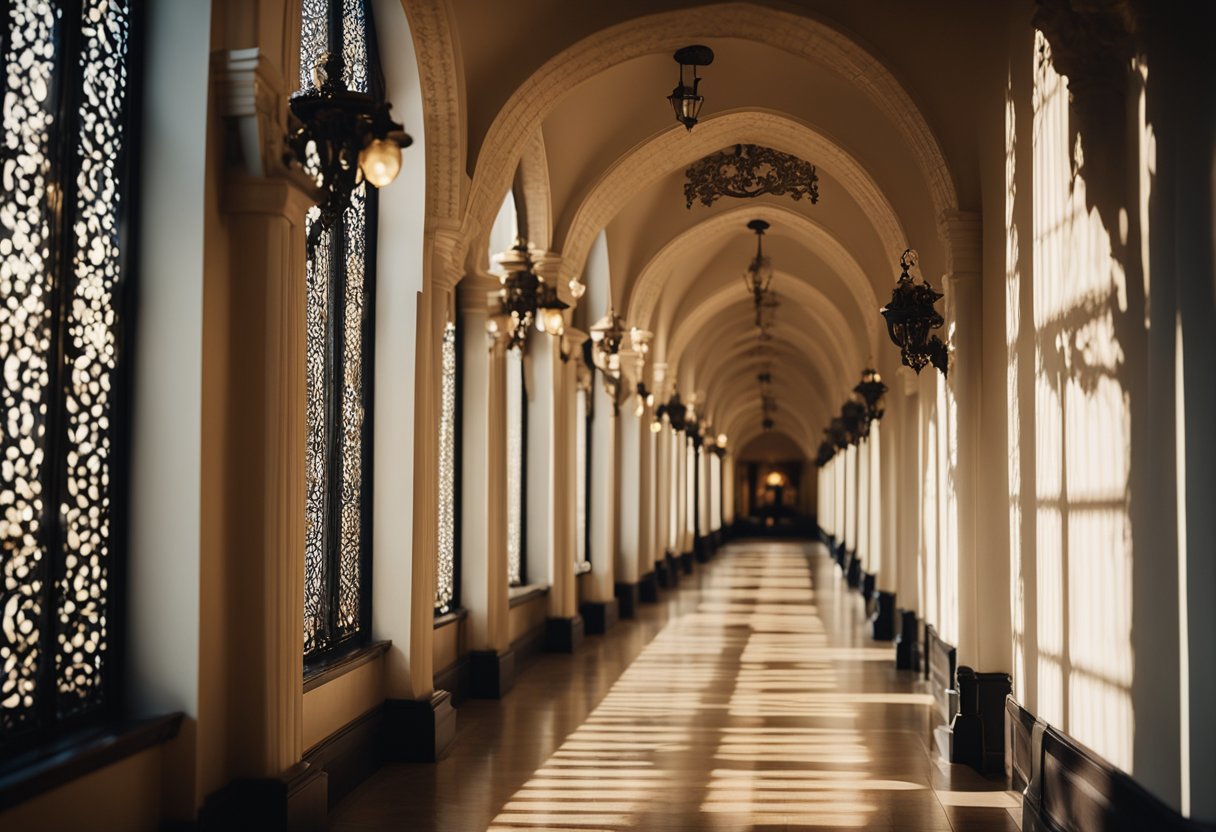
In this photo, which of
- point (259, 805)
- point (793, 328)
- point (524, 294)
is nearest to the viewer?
point (259, 805)

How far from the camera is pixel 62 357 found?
4.34 meters

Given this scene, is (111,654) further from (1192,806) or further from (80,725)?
(1192,806)

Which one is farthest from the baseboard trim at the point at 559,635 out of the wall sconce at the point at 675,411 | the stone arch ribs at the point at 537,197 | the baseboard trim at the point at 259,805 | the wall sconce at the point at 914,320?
the baseboard trim at the point at 259,805

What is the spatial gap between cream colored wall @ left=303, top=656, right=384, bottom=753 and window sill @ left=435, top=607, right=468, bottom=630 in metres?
1.69

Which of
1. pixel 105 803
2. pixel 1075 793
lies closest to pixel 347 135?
pixel 105 803

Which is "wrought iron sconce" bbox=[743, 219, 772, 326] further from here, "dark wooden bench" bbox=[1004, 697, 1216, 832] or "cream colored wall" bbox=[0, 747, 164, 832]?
"cream colored wall" bbox=[0, 747, 164, 832]

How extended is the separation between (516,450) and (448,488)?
2.92 metres

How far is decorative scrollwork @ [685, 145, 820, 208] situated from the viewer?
1382 centimetres

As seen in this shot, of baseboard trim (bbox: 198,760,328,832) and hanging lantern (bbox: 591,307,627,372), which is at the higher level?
hanging lantern (bbox: 591,307,627,372)

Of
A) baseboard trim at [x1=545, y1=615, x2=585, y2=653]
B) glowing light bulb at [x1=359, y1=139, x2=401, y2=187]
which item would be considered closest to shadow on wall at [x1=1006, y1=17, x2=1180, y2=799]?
glowing light bulb at [x1=359, y1=139, x2=401, y2=187]

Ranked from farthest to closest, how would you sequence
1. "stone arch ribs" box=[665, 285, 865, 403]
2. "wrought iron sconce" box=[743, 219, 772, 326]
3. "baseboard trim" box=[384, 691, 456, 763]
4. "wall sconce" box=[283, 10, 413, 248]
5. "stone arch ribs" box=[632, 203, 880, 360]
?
"stone arch ribs" box=[665, 285, 865, 403] → "wrought iron sconce" box=[743, 219, 772, 326] → "stone arch ribs" box=[632, 203, 880, 360] → "baseboard trim" box=[384, 691, 456, 763] → "wall sconce" box=[283, 10, 413, 248]

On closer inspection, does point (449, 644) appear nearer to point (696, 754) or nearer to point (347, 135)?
point (696, 754)

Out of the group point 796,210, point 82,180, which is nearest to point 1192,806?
point 82,180

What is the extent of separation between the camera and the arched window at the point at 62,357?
4090mm
